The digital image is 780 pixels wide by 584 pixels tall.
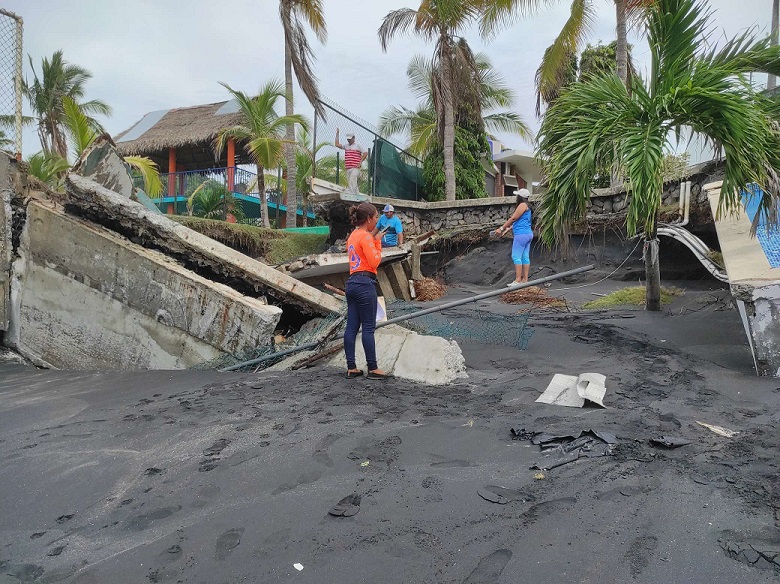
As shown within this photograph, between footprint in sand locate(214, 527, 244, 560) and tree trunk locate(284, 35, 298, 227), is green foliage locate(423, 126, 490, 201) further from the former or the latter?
footprint in sand locate(214, 527, 244, 560)

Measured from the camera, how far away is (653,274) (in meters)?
6.97

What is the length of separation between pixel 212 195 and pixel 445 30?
8.92 meters

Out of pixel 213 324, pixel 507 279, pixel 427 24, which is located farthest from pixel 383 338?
pixel 427 24

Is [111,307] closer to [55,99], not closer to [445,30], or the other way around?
[445,30]

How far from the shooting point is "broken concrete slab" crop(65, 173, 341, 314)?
6.28m

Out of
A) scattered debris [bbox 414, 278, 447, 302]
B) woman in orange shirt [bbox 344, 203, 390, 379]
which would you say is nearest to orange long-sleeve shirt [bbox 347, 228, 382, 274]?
woman in orange shirt [bbox 344, 203, 390, 379]

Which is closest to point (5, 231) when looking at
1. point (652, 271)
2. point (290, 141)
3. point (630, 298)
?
point (652, 271)

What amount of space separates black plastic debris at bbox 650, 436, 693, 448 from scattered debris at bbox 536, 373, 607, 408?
0.71m

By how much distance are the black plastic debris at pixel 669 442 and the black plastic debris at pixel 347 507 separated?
1.69 metres

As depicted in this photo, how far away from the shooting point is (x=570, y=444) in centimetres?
305

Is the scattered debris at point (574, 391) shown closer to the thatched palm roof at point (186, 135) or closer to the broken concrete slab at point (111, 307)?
the broken concrete slab at point (111, 307)

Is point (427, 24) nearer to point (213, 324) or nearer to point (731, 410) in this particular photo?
point (213, 324)

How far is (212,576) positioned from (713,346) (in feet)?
16.7

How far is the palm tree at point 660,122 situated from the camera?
5.02 meters
